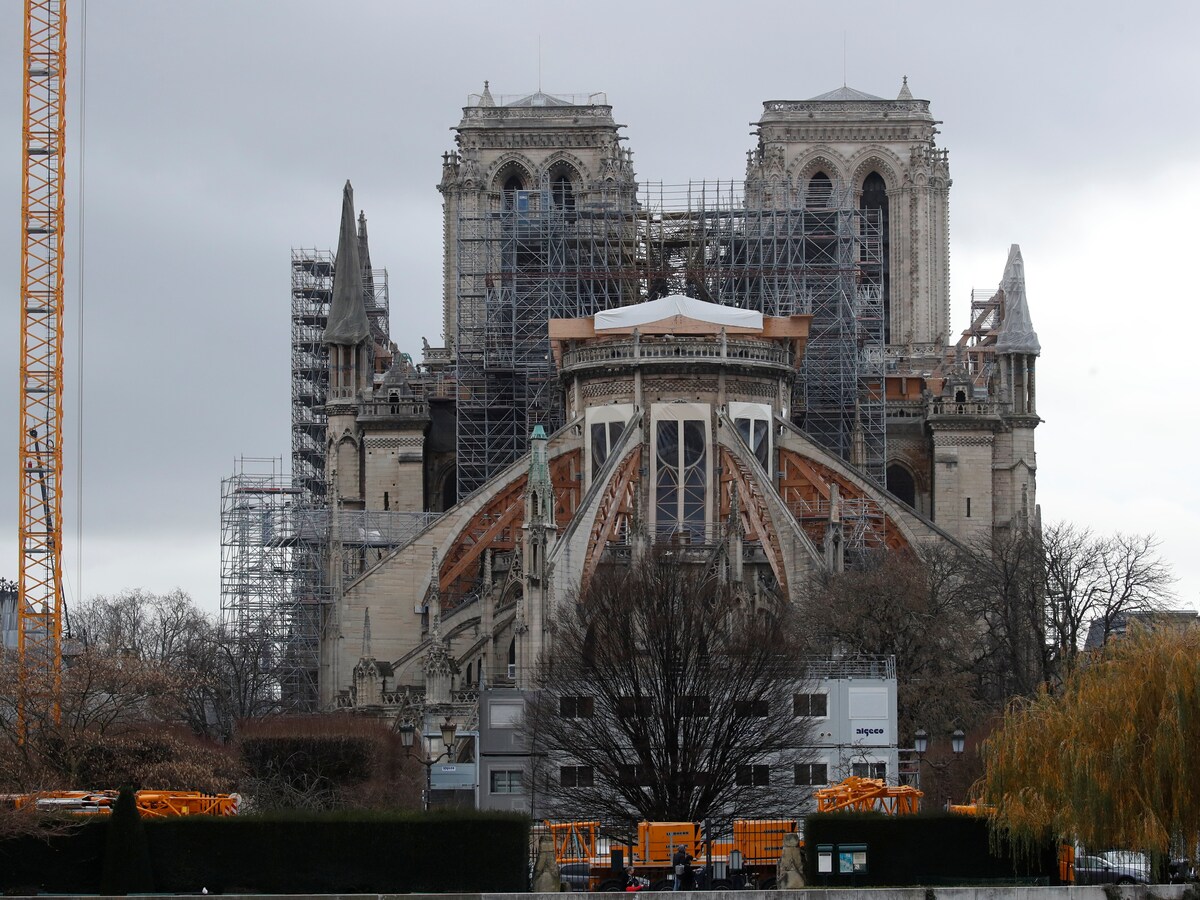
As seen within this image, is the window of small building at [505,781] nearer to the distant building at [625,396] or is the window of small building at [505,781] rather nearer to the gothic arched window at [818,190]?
the distant building at [625,396]

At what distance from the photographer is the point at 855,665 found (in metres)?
69.0

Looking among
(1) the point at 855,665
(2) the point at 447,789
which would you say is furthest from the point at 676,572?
(2) the point at 447,789

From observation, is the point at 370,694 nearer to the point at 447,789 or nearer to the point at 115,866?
the point at 447,789

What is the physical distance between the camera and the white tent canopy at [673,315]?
90.8 metres

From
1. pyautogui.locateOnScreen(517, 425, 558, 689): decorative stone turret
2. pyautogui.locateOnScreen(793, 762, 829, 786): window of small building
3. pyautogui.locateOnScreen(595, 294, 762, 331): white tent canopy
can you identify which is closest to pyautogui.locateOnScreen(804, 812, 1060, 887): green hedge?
pyautogui.locateOnScreen(793, 762, 829, 786): window of small building

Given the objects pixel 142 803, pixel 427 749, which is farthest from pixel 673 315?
pixel 142 803

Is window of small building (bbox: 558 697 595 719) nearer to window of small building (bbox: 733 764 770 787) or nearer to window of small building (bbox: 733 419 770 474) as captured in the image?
window of small building (bbox: 733 764 770 787)

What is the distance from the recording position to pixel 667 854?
172ft

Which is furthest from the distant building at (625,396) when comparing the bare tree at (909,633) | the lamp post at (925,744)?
the lamp post at (925,744)

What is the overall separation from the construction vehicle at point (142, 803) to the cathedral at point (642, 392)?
18.3m

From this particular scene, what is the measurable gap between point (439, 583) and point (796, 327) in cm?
1423

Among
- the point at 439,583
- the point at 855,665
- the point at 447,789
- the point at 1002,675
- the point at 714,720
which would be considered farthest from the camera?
the point at 439,583

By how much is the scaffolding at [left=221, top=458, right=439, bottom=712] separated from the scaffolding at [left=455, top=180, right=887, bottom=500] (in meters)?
4.60

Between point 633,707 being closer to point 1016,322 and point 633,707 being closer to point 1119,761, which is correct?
point 1119,761
